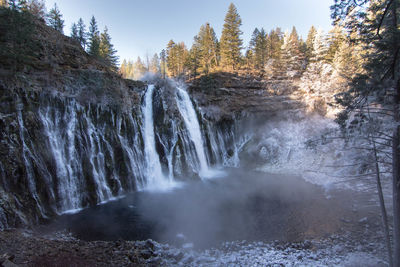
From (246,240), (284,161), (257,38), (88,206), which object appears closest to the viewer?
(246,240)

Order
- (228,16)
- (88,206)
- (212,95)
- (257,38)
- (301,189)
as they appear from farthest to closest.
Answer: (257,38), (228,16), (212,95), (301,189), (88,206)

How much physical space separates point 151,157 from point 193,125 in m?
7.32

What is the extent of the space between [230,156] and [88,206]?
58.0 feet

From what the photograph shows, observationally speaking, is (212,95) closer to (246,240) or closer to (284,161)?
(284,161)

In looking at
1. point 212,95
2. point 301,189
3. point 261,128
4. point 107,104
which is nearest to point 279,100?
point 261,128

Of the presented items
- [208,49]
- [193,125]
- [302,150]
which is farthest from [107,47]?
[302,150]

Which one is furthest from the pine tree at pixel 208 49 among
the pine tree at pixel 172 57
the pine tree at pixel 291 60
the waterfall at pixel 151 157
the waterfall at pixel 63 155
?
the waterfall at pixel 63 155

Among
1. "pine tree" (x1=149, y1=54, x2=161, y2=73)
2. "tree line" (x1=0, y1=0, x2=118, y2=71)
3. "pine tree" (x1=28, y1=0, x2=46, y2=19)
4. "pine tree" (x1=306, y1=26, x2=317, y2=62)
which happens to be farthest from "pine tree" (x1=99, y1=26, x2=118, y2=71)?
A: "pine tree" (x1=306, y1=26, x2=317, y2=62)

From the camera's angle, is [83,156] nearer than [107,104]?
Yes

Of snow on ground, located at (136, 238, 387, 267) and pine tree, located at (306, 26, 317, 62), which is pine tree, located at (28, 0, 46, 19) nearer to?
snow on ground, located at (136, 238, 387, 267)

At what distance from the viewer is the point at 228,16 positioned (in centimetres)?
3847

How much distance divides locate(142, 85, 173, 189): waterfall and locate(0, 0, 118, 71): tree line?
9.97 metres

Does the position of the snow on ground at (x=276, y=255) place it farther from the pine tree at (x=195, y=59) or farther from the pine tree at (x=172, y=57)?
the pine tree at (x=172, y=57)

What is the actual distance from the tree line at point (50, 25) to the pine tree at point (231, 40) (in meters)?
20.1
